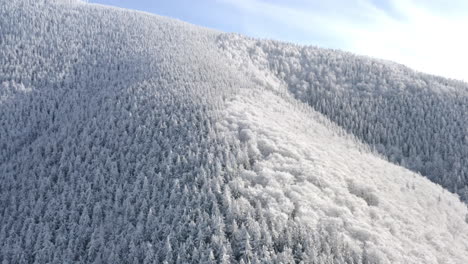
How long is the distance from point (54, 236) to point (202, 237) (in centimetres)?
2774

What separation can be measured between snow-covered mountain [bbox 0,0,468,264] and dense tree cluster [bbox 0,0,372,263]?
0.32 metres

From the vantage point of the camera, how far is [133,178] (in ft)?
245

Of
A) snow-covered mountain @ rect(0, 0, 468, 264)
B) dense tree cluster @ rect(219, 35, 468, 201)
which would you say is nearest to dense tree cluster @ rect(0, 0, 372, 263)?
snow-covered mountain @ rect(0, 0, 468, 264)

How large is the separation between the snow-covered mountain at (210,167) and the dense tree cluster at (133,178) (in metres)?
0.32

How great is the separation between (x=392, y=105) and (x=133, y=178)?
383 ft

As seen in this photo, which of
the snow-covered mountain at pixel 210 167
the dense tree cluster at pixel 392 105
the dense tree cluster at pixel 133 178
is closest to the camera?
the dense tree cluster at pixel 133 178

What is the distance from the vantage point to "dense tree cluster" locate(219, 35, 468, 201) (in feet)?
406

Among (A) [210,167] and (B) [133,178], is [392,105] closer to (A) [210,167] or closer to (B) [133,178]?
(A) [210,167]

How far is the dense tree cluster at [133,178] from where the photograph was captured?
5634 cm

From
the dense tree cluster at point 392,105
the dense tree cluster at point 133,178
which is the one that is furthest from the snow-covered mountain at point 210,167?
the dense tree cluster at point 392,105

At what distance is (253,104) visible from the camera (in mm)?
110188

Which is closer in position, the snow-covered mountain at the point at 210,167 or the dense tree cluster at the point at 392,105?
the snow-covered mountain at the point at 210,167

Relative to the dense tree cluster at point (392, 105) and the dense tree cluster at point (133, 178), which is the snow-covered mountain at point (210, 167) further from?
the dense tree cluster at point (392, 105)

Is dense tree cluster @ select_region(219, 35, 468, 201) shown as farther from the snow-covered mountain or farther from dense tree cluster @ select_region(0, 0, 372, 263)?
dense tree cluster @ select_region(0, 0, 372, 263)
